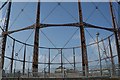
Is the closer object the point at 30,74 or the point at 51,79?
the point at 51,79

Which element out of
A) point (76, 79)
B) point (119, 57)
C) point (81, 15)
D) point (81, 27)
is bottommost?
point (76, 79)

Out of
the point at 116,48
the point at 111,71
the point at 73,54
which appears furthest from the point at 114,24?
the point at 111,71

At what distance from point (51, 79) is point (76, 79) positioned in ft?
6.00

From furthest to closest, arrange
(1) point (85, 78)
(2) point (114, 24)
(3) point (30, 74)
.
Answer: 1. (2) point (114, 24)
2. (3) point (30, 74)
3. (1) point (85, 78)

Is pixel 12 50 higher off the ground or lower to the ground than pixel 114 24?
lower

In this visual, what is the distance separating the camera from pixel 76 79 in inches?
498

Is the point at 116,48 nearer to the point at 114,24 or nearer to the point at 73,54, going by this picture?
the point at 114,24

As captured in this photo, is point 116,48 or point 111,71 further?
point 116,48

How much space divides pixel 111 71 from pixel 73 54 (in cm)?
1824

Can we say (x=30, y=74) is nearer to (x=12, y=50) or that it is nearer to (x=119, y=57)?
(x=12, y=50)

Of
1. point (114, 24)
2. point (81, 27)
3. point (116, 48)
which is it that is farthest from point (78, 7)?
point (116, 48)

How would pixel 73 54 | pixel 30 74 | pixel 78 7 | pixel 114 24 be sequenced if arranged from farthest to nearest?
pixel 73 54 < pixel 114 24 < pixel 78 7 < pixel 30 74

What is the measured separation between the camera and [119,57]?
949 inches

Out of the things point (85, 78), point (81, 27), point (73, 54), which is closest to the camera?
point (85, 78)
